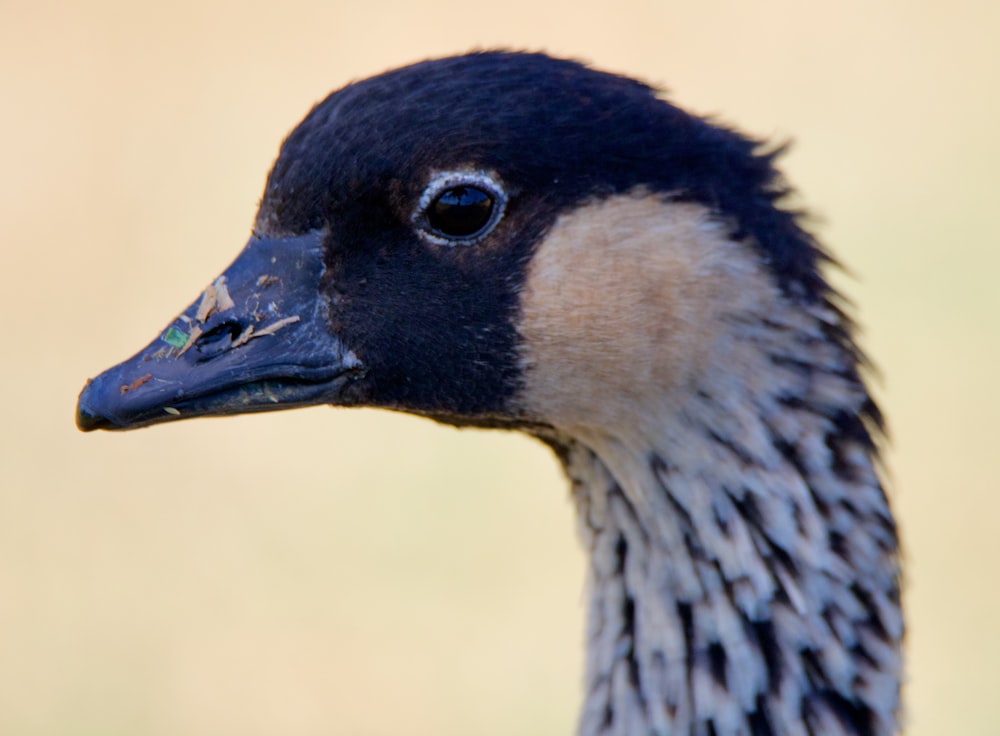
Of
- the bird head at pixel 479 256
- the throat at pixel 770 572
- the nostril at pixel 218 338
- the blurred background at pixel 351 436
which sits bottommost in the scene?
the throat at pixel 770 572

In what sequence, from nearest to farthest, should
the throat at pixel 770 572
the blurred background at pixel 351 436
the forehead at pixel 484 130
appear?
the forehead at pixel 484 130 → the throat at pixel 770 572 → the blurred background at pixel 351 436

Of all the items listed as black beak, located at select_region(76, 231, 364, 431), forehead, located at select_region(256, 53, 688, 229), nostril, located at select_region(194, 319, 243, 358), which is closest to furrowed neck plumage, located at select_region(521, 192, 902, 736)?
forehead, located at select_region(256, 53, 688, 229)

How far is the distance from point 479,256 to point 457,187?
7.6 inches

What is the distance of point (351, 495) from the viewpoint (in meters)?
7.68

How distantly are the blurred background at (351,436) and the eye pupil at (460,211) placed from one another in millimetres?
1369

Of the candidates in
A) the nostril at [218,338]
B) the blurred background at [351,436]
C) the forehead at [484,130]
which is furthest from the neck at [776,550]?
the blurred background at [351,436]

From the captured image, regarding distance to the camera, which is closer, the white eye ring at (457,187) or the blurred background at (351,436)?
the white eye ring at (457,187)

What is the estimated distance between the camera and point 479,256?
3080mm

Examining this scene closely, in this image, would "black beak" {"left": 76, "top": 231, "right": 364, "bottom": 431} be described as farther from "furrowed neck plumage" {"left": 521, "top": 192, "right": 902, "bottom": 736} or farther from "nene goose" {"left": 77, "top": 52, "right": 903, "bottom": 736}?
"furrowed neck plumage" {"left": 521, "top": 192, "right": 902, "bottom": 736}

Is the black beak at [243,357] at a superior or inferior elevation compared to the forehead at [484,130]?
inferior

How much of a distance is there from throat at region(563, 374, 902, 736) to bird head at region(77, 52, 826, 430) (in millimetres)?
226

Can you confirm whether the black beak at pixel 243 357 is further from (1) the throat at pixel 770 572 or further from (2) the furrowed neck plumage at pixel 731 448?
(1) the throat at pixel 770 572

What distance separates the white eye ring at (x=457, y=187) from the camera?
2.96 metres

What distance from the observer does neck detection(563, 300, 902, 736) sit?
120 inches
